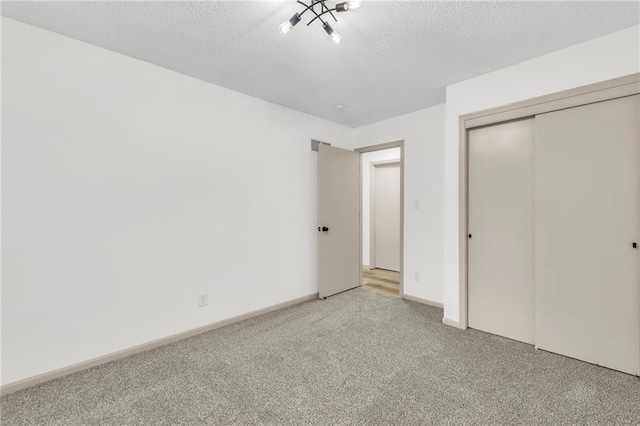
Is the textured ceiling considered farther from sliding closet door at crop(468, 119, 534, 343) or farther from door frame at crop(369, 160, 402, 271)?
door frame at crop(369, 160, 402, 271)

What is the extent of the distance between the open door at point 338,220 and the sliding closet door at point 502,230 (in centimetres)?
173

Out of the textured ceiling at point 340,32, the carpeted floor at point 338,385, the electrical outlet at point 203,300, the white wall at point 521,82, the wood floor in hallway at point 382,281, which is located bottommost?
the carpeted floor at point 338,385

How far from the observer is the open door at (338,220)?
388cm

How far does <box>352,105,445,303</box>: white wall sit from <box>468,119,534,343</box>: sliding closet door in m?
0.66

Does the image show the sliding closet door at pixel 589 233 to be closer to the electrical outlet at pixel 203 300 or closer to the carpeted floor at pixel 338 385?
the carpeted floor at pixel 338 385

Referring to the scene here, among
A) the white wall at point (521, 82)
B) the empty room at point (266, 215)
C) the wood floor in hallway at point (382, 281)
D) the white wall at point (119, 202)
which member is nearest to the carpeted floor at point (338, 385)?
the empty room at point (266, 215)

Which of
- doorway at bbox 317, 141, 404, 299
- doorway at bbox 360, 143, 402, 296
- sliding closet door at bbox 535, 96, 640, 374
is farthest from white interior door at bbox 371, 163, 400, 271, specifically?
sliding closet door at bbox 535, 96, 640, 374

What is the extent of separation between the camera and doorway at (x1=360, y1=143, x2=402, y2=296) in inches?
217

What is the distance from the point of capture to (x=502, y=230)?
2.72 metres

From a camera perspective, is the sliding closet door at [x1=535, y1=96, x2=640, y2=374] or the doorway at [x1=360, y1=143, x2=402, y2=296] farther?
the doorway at [x1=360, y1=143, x2=402, y2=296]

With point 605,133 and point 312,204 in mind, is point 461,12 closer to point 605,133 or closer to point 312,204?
point 605,133

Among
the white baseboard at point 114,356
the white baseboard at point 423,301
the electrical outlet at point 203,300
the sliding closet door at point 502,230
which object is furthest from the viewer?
the white baseboard at point 423,301

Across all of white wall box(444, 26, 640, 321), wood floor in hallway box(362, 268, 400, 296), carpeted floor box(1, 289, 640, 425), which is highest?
white wall box(444, 26, 640, 321)

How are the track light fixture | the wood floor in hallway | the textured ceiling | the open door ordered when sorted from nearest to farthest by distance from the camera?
1. the track light fixture
2. the textured ceiling
3. the open door
4. the wood floor in hallway
